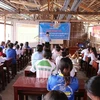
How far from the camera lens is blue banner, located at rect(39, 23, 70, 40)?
10.9m

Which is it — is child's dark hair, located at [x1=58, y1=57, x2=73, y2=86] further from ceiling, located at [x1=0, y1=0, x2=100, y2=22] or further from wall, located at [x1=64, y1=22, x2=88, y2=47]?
wall, located at [x1=64, y1=22, x2=88, y2=47]

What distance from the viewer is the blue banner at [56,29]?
1088 cm

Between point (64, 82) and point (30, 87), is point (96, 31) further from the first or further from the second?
point (64, 82)

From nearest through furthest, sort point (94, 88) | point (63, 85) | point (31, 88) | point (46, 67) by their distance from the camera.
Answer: point (94, 88) → point (63, 85) → point (31, 88) → point (46, 67)

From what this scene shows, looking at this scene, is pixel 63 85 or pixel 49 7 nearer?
pixel 63 85

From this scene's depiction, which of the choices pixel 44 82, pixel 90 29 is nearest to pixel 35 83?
pixel 44 82

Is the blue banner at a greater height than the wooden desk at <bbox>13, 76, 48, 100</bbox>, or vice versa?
the blue banner

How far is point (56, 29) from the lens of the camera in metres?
10.9

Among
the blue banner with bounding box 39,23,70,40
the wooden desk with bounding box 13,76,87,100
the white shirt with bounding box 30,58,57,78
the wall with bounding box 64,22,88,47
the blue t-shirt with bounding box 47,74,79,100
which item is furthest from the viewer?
the wall with bounding box 64,22,88,47

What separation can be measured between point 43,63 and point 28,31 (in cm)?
1025

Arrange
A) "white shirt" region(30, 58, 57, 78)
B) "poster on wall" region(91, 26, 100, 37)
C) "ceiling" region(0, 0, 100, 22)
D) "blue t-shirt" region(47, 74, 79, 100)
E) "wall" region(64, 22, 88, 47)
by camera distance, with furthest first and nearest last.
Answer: "wall" region(64, 22, 88, 47) → "poster on wall" region(91, 26, 100, 37) → "ceiling" region(0, 0, 100, 22) → "white shirt" region(30, 58, 57, 78) → "blue t-shirt" region(47, 74, 79, 100)

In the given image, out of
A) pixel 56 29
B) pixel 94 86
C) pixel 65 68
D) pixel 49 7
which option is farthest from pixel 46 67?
pixel 56 29

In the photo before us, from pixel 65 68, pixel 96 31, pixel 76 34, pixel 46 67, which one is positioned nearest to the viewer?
pixel 65 68

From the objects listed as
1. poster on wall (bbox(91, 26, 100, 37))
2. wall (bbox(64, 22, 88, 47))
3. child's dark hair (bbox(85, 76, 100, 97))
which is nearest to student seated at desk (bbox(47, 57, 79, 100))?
child's dark hair (bbox(85, 76, 100, 97))
